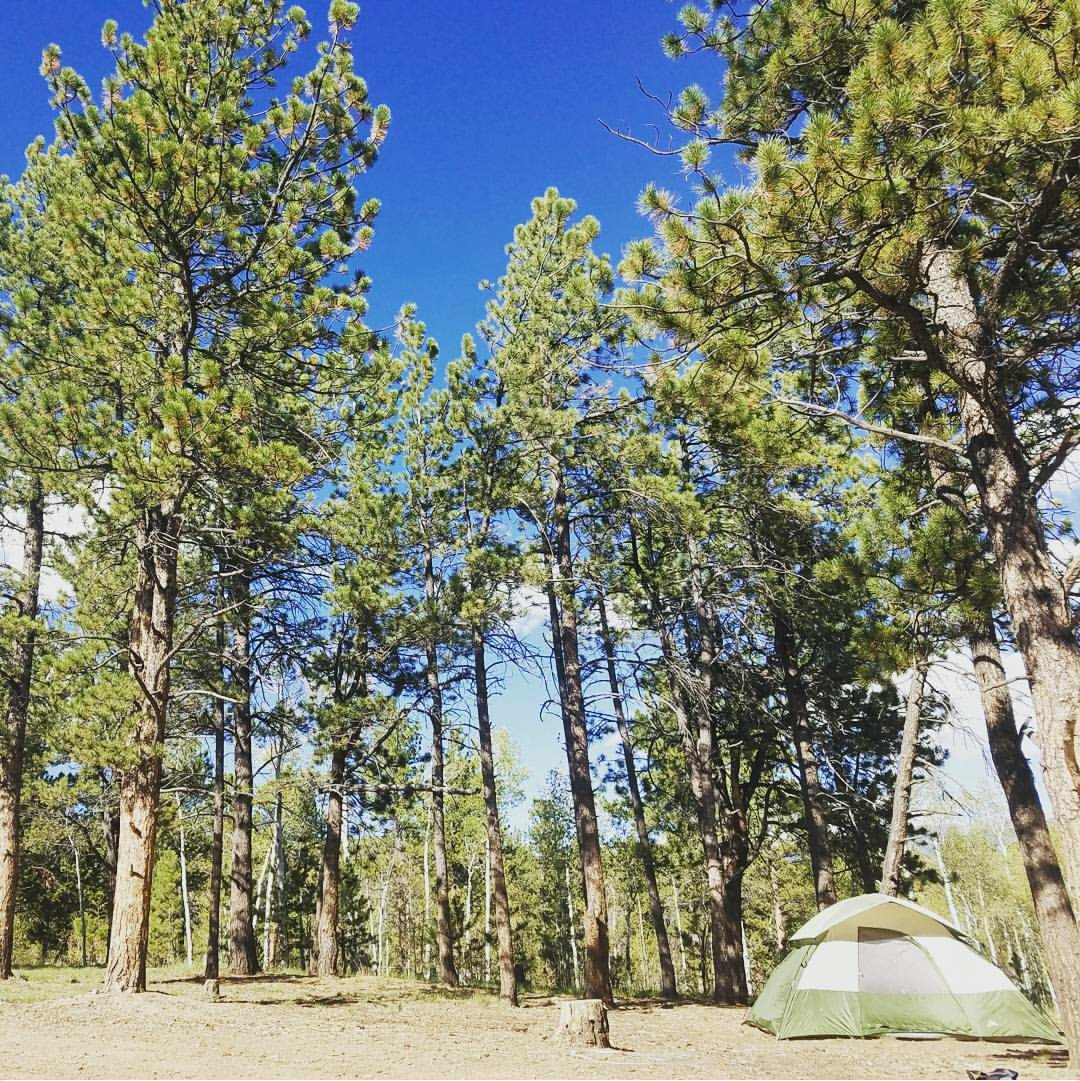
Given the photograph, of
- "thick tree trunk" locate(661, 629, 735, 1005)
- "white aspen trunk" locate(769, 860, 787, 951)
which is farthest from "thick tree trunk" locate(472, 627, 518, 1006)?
"white aspen trunk" locate(769, 860, 787, 951)

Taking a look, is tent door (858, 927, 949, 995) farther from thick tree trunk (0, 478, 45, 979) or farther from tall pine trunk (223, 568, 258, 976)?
thick tree trunk (0, 478, 45, 979)

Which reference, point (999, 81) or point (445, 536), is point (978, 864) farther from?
point (999, 81)

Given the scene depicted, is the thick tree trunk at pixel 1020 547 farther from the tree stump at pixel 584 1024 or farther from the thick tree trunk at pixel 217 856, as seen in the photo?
the thick tree trunk at pixel 217 856

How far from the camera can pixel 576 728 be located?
462 inches

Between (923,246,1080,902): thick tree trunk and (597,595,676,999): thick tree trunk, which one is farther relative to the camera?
(597,595,676,999): thick tree trunk

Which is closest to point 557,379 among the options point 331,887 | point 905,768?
point 905,768

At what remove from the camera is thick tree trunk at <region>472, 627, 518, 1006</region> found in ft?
38.3

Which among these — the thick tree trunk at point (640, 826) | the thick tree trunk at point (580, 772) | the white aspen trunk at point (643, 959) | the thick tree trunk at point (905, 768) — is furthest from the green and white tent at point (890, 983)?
the white aspen trunk at point (643, 959)

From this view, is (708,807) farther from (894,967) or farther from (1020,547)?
(1020,547)

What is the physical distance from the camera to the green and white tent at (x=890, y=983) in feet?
26.9

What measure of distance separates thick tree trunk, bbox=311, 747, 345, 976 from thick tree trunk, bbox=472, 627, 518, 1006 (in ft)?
9.59

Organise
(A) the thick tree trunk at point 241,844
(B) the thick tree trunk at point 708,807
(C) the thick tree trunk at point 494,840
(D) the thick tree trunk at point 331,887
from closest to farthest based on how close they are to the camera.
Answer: (C) the thick tree trunk at point 494,840 < (B) the thick tree trunk at point 708,807 < (D) the thick tree trunk at point 331,887 < (A) the thick tree trunk at point 241,844

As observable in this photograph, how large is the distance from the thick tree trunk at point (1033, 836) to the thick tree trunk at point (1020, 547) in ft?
2.59

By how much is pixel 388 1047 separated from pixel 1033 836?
22.9 ft
